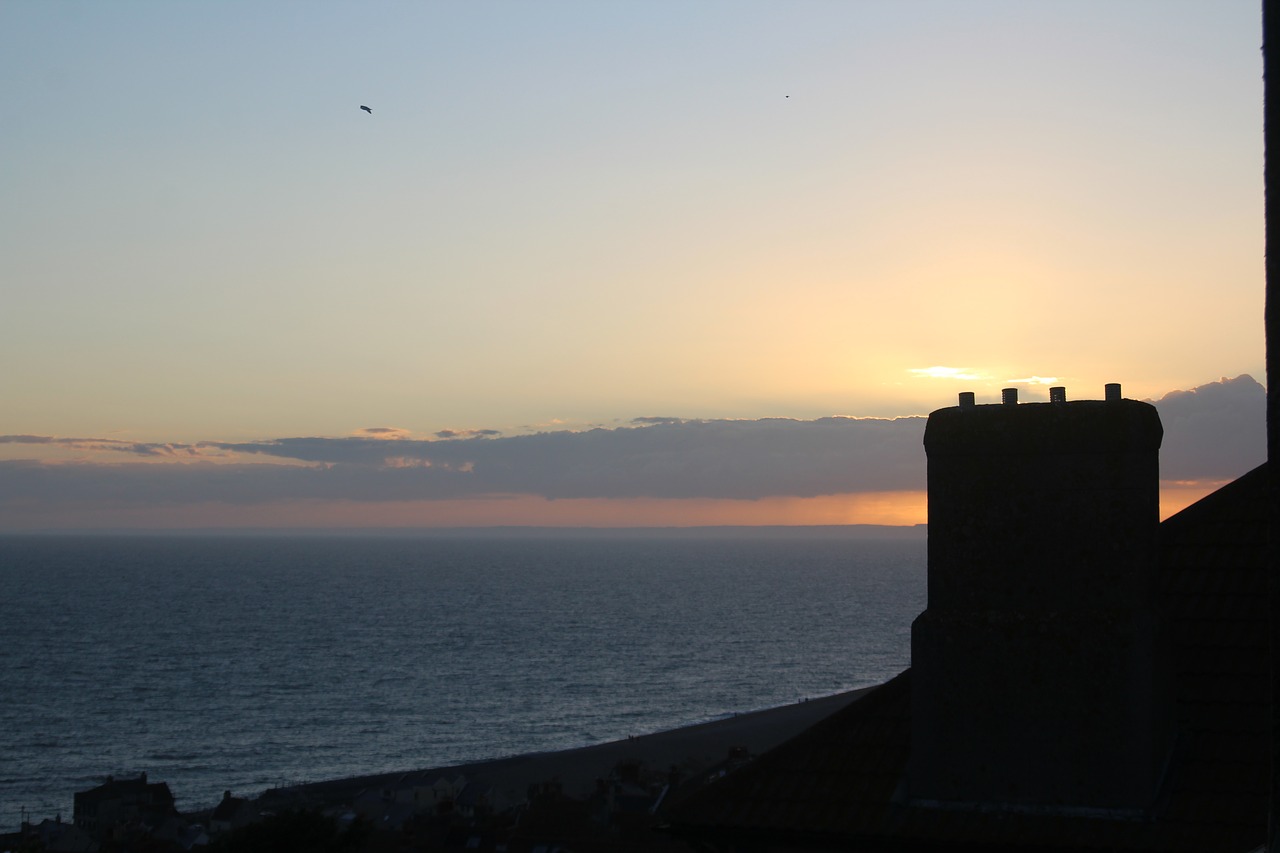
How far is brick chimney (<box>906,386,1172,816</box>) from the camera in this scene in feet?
22.3

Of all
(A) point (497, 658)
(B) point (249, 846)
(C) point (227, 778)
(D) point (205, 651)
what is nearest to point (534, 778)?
(C) point (227, 778)

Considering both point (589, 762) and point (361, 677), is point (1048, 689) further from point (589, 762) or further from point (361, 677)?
point (361, 677)

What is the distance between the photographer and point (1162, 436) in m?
7.14

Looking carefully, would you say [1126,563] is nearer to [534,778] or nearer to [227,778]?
[534,778]

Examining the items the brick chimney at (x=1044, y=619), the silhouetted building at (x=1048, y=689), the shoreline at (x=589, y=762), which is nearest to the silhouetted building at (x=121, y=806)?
the shoreline at (x=589, y=762)

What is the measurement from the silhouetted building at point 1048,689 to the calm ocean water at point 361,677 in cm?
5100

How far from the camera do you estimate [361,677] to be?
92.6 meters

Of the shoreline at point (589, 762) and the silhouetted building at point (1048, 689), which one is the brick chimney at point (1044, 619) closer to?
the silhouetted building at point (1048, 689)

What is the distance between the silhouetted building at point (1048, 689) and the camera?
6.76 meters

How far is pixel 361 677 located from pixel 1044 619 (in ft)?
296

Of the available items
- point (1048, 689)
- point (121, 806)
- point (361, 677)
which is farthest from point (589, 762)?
point (1048, 689)

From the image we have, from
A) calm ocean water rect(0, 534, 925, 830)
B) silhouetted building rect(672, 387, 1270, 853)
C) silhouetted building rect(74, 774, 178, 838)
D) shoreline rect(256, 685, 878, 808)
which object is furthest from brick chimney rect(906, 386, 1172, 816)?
calm ocean water rect(0, 534, 925, 830)

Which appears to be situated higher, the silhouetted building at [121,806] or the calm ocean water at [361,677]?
the silhouetted building at [121,806]

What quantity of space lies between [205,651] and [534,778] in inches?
2473
